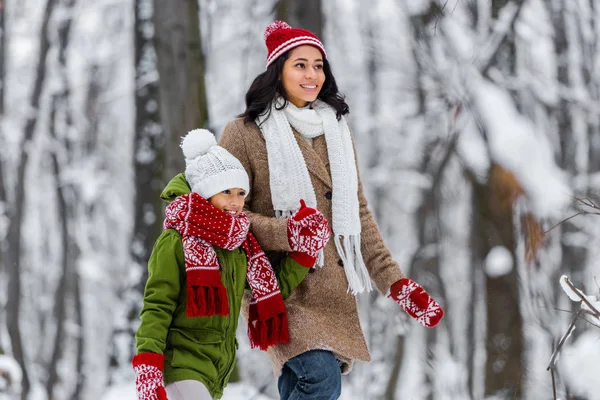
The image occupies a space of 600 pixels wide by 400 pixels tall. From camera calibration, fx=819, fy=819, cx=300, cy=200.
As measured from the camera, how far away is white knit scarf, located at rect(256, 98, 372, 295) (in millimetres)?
3119

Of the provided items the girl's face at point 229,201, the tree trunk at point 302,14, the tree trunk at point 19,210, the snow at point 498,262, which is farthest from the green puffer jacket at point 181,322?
the tree trunk at point 19,210

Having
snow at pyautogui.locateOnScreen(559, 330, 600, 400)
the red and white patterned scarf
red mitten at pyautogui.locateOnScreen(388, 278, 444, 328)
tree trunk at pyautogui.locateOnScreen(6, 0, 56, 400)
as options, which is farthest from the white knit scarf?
tree trunk at pyautogui.locateOnScreen(6, 0, 56, 400)

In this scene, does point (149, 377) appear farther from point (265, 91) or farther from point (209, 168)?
point (265, 91)

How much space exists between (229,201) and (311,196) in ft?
1.20

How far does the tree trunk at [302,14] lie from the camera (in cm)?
523

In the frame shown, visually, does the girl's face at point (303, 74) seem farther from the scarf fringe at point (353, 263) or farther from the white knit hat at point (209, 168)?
the scarf fringe at point (353, 263)

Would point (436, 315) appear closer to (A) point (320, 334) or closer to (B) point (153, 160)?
(A) point (320, 334)

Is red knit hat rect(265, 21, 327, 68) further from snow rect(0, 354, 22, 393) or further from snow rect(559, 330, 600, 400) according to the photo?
snow rect(0, 354, 22, 393)

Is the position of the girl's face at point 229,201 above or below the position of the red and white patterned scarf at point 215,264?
above

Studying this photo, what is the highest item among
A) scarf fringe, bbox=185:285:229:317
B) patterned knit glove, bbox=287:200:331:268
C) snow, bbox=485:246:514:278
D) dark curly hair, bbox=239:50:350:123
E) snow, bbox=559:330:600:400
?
dark curly hair, bbox=239:50:350:123

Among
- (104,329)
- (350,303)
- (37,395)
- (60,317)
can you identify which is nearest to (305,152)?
(350,303)

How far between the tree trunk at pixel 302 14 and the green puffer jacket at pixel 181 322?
8.16ft

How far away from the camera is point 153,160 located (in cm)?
554

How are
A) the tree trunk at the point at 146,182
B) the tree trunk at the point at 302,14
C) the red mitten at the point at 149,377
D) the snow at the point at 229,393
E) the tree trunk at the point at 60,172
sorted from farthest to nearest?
A: 1. the tree trunk at the point at 60,172
2. the tree trunk at the point at 146,182
3. the tree trunk at the point at 302,14
4. the snow at the point at 229,393
5. the red mitten at the point at 149,377
